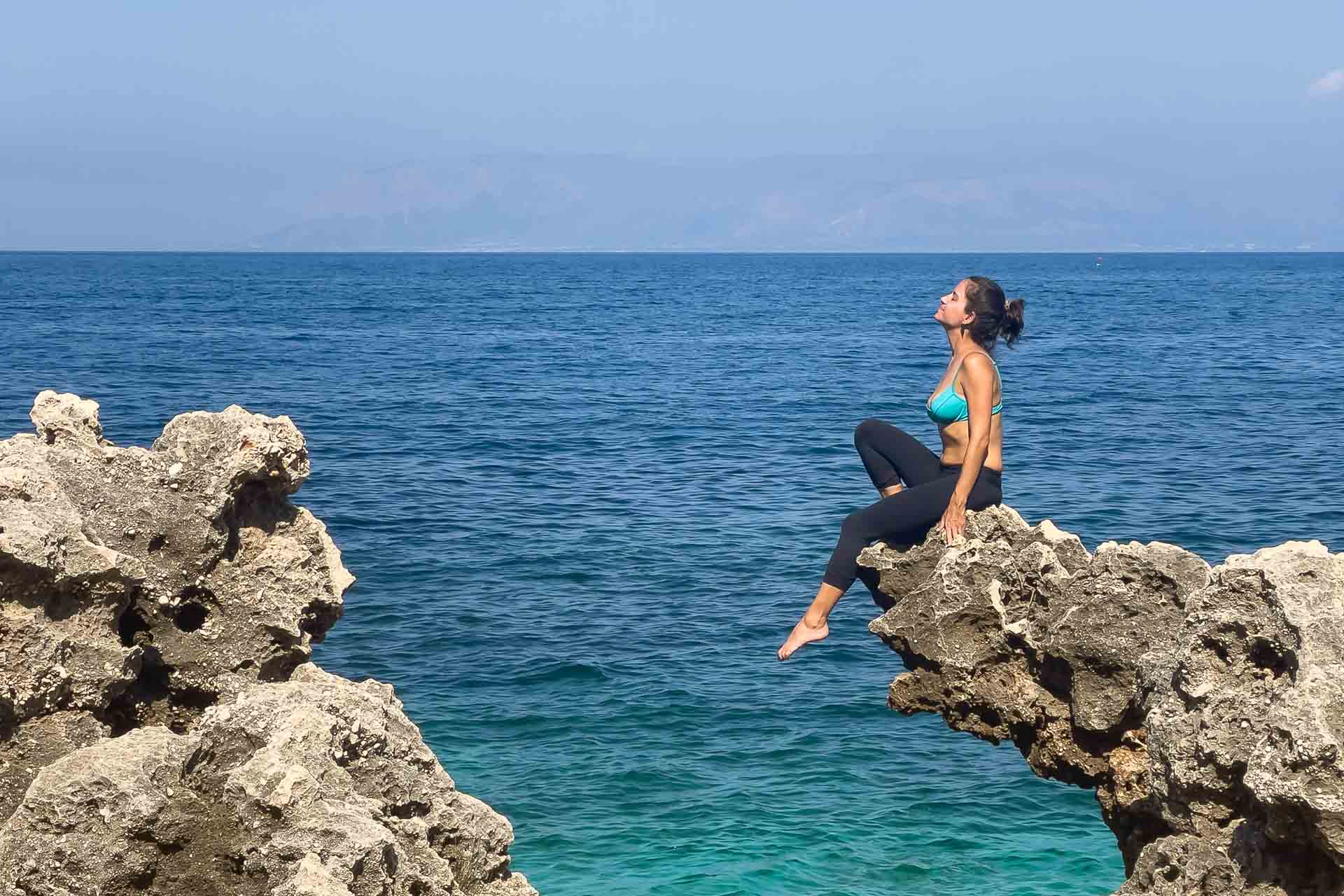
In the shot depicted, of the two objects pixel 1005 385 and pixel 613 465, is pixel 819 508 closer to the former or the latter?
pixel 613 465

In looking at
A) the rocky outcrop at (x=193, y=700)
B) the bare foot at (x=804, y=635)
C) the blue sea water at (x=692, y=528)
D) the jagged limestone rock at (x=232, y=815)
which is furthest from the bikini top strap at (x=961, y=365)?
the blue sea water at (x=692, y=528)

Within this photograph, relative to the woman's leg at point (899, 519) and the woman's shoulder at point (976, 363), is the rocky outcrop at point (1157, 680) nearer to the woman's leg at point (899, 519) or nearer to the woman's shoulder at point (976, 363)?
the woman's leg at point (899, 519)

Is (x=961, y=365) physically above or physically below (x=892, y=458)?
above

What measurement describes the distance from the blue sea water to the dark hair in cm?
431

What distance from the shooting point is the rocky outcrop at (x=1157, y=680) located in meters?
4.79

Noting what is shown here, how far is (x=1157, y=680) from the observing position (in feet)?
19.5

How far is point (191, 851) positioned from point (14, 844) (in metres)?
0.56

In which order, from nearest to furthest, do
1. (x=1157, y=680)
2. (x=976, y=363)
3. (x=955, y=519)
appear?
1. (x=1157, y=680)
2. (x=955, y=519)
3. (x=976, y=363)

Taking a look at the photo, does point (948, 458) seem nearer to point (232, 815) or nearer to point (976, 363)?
point (976, 363)

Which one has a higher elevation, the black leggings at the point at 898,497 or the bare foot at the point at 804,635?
the black leggings at the point at 898,497

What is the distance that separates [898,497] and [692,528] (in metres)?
14.9

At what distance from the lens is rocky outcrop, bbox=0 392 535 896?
4.88 metres

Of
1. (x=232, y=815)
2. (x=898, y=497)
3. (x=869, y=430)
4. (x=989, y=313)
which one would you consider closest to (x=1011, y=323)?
(x=989, y=313)

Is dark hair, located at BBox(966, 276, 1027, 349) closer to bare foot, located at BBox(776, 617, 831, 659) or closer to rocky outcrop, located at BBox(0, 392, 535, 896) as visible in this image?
bare foot, located at BBox(776, 617, 831, 659)
